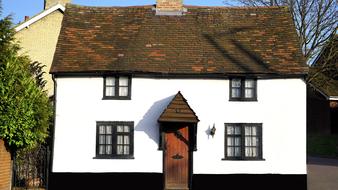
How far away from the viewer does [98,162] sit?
17859 millimetres

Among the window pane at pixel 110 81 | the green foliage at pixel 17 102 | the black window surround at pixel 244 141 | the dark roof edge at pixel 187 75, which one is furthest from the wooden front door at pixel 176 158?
the green foliage at pixel 17 102

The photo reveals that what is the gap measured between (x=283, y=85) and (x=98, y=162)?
7092mm

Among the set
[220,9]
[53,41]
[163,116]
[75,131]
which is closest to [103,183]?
[75,131]

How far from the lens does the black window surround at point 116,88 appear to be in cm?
1811

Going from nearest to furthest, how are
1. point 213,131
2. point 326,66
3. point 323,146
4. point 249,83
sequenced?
point 213,131 → point 249,83 → point 326,66 → point 323,146

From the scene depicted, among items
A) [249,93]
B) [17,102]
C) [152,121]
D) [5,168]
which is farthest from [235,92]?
[5,168]

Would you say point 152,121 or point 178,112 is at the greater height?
point 178,112

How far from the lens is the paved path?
18984mm

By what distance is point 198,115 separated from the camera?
18.0m

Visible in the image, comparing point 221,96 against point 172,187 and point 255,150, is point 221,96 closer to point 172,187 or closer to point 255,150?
point 255,150

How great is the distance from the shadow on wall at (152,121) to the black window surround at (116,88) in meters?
0.93

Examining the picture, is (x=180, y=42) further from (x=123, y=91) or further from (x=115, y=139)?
(x=115, y=139)

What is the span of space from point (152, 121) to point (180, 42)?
12.1ft

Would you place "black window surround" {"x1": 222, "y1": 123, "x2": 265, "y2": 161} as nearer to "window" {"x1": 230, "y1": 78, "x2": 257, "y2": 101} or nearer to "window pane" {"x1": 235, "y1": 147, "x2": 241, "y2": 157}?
"window pane" {"x1": 235, "y1": 147, "x2": 241, "y2": 157}
